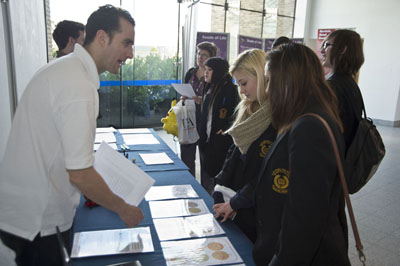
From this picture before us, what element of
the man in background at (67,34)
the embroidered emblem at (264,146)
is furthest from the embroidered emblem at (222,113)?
the man in background at (67,34)

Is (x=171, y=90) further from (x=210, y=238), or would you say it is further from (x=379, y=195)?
(x=210, y=238)

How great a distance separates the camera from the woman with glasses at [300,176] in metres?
0.89

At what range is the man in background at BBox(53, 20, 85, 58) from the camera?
243 cm

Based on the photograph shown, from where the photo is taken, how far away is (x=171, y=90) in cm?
720

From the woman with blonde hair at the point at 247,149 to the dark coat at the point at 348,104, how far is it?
→ 0.68 m

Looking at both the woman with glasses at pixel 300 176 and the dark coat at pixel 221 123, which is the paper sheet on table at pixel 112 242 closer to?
the woman with glasses at pixel 300 176

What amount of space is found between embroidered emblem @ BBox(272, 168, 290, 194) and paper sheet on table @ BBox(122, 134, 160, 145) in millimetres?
1902

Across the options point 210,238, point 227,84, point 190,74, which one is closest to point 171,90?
point 190,74

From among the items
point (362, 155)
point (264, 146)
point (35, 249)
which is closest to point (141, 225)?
point (35, 249)

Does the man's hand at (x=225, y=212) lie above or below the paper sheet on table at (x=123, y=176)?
below

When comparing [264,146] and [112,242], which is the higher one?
[264,146]

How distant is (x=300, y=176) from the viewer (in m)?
0.89

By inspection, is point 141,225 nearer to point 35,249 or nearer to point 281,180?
point 35,249

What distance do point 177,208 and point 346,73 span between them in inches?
58.7
